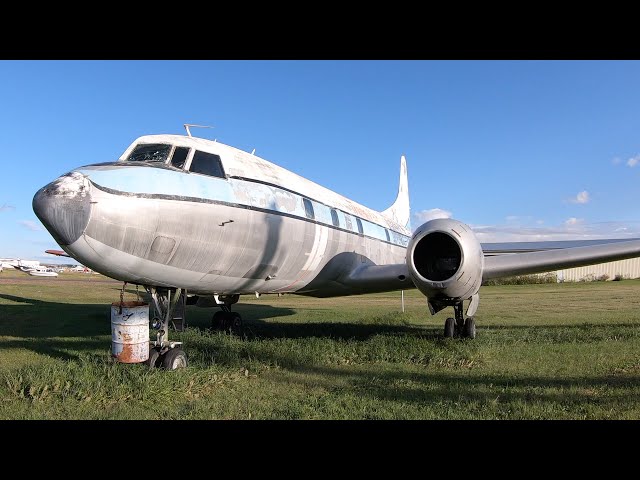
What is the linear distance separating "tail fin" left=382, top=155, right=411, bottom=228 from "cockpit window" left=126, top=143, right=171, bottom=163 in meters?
15.8

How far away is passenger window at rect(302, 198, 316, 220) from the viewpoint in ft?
31.2

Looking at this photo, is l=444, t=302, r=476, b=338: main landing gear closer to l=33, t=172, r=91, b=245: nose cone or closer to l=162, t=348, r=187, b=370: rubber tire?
l=162, t=348, r=187, b=370: rubber tire

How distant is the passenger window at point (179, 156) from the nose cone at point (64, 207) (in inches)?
68.3

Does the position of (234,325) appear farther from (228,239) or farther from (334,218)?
(228,239)

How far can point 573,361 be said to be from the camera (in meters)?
7.96

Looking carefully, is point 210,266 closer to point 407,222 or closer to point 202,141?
point 202,141

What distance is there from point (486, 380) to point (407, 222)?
19.1 m

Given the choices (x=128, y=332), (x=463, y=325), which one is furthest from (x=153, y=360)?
(x=463, y=325)

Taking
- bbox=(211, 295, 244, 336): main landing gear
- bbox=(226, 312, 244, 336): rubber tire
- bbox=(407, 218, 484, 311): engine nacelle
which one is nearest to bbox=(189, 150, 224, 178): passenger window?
bbox=(407, 218, 484, 311): engine nacelle

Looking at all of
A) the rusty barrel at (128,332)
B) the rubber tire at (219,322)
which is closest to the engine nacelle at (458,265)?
the rusty barrel at (128,332)

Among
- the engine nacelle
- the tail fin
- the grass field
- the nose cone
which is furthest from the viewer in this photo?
the tail fin

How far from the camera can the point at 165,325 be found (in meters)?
7.28

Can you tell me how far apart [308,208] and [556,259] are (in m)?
5.18
